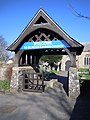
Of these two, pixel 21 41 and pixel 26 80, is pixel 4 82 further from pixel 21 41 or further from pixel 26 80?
pixel 21 41

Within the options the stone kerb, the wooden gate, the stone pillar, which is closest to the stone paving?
the stone pillar

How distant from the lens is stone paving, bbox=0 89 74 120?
8273 mm

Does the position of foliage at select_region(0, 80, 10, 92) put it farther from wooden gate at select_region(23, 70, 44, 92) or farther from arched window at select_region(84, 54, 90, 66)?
arched window at select_region(84, 54, 90, 66)

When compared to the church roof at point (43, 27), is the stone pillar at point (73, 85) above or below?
below

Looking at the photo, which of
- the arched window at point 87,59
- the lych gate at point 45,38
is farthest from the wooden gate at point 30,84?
the arched window at point 87,59

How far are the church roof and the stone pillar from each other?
1743 millimetres

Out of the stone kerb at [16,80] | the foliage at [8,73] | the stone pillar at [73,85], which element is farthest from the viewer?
the foliage at [8,73]

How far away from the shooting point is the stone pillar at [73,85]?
12703 mm

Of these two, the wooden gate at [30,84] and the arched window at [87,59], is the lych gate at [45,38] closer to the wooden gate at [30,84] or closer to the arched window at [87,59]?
the wooden gate at [30,84]

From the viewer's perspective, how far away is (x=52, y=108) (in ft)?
31.9

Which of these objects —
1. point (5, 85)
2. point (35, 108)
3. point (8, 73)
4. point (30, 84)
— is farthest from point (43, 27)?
point (35, 108)

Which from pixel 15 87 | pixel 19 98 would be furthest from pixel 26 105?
pixel 15 87

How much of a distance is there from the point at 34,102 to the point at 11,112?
7.70 ft

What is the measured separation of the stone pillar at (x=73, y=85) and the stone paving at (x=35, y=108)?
538 mm
